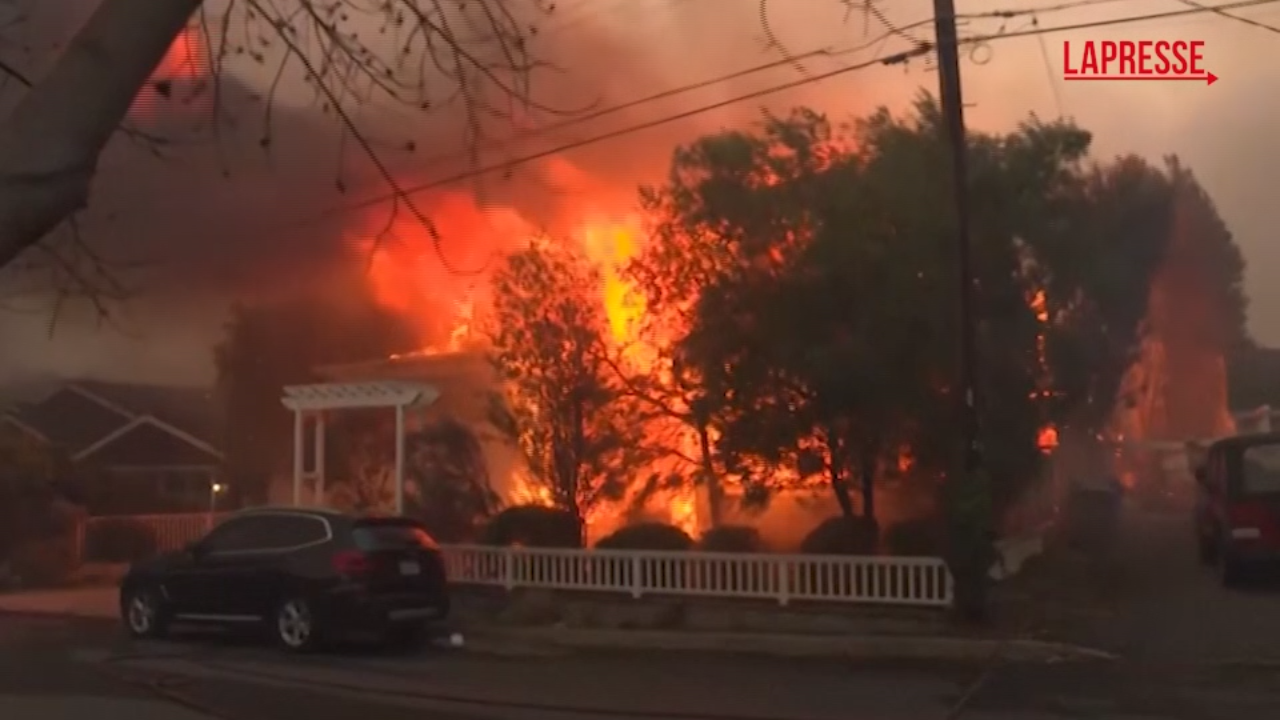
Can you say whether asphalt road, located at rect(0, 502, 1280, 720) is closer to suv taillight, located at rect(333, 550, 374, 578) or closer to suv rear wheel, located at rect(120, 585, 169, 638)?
suv rear wheel, located at rect(120, 585, 169, 638)

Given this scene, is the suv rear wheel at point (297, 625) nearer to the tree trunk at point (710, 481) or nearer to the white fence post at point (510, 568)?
the white fence post at point (510, 568)

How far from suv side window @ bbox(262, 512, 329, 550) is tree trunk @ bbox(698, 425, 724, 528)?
5.13 metres

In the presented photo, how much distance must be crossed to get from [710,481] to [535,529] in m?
2.24

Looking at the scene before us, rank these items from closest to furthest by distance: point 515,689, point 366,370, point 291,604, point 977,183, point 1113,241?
point 515,689
point 291,604
point 977,183
point 1113,241
point 366,370

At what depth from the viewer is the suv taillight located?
13.7 meters

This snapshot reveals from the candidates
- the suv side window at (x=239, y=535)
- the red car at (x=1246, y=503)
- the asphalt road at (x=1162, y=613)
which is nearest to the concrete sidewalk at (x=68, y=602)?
the suv side window at (x=239, y=535)

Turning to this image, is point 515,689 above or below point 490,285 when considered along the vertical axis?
below

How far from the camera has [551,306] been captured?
64.1 feet

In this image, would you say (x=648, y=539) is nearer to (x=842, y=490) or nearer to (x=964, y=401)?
(x=842, y=490)

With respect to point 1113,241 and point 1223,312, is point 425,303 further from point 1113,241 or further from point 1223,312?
point 1223,312

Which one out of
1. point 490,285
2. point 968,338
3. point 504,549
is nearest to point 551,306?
point 490,285

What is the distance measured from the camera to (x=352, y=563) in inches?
540

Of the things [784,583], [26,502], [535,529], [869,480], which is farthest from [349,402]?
[784,583]

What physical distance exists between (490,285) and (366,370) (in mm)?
6258
